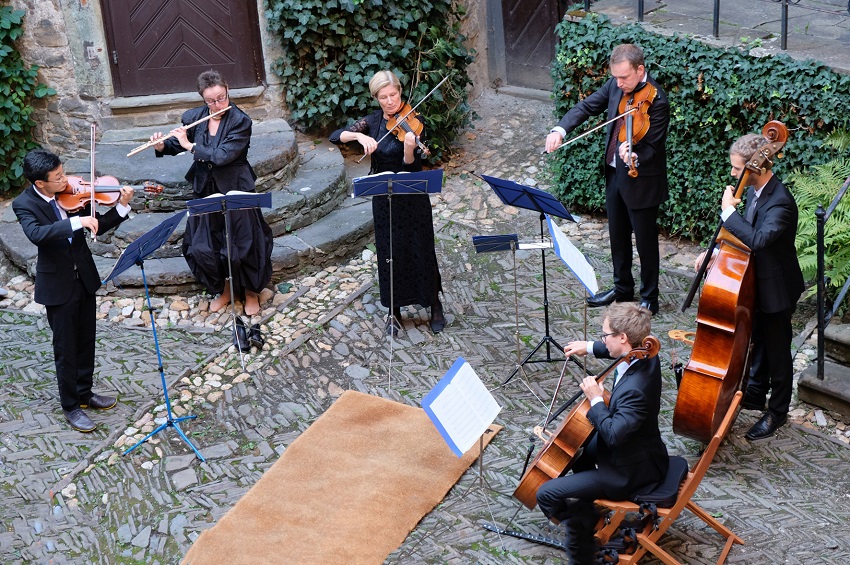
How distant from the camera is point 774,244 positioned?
5.76 metres

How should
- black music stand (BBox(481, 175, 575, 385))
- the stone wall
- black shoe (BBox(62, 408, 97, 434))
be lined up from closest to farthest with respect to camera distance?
black music stand (BBox(481, 175, 575, 385)) → black shoe (BBox(62, 408, 97, 434)) → the stone wall

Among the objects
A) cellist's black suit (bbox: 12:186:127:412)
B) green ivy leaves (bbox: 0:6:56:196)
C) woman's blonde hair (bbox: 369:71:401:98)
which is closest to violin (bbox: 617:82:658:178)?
woman's blonde hair (bbox: 369:71:401:98)

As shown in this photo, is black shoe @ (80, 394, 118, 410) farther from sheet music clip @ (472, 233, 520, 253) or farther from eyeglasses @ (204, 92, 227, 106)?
sheet music clip @ (472, 233, 520, 253)

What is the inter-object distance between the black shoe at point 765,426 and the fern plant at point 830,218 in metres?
1.52

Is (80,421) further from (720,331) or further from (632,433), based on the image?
(720,331)

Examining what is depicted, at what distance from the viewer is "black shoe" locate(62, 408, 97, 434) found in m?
6.61

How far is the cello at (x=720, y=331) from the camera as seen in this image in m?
5.53

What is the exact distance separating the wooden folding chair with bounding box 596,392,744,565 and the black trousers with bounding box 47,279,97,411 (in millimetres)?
3677

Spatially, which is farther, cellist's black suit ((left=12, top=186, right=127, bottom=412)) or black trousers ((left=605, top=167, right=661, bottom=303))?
black trousers ((left=605, top=167, right=661, bottom=303))

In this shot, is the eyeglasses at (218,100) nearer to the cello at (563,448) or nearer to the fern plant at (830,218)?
the cello at (563,448)

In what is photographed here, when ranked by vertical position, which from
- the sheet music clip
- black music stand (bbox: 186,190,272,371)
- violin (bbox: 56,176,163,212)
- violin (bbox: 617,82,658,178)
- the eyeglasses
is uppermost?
the eyeglasses

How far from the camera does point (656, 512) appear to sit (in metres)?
5.02

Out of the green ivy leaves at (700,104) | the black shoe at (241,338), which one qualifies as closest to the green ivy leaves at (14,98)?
the black shoe at (241,338)

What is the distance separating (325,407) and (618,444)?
2.62 meters
